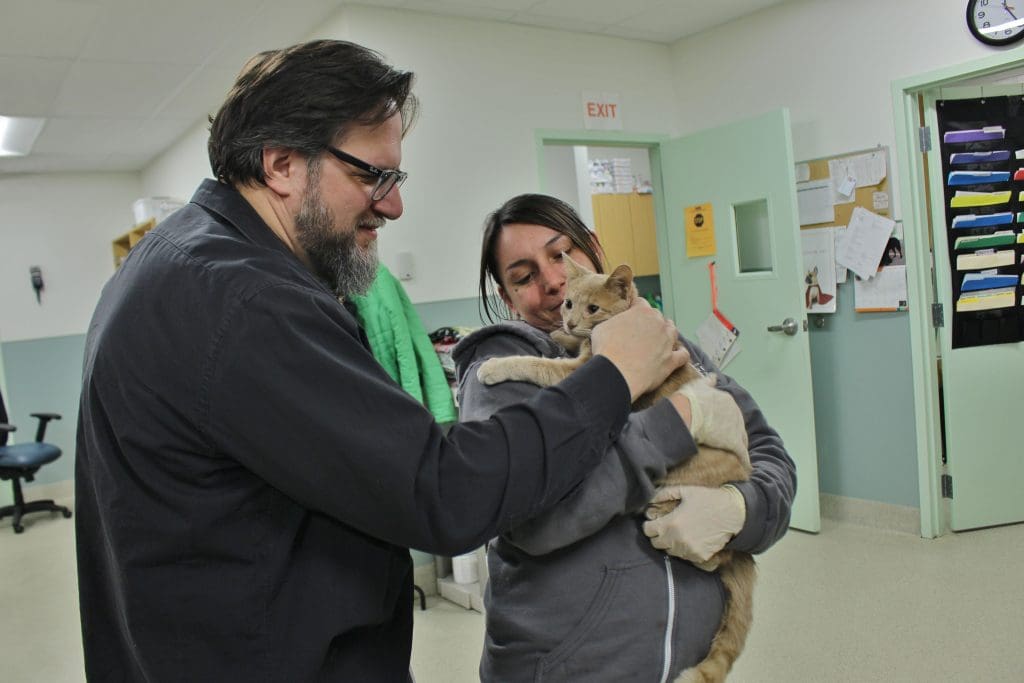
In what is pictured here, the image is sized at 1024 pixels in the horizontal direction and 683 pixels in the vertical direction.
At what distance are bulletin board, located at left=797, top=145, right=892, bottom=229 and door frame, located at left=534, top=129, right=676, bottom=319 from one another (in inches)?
35.2

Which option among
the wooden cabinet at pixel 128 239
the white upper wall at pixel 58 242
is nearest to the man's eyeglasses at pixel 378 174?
the wooden cabinet at pixel 128 239

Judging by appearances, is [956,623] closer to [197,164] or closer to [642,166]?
[642,166]

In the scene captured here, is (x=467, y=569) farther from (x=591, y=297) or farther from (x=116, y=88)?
(x=116, y=88)

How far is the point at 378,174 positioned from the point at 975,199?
3.63 m

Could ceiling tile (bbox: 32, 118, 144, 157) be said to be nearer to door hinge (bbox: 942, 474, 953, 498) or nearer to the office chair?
the office chair

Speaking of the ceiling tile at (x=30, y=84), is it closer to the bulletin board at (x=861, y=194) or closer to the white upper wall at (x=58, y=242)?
the white upper wall at (x=58, y=242)

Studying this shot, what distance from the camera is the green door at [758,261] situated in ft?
12.4

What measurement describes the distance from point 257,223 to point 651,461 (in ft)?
1.88

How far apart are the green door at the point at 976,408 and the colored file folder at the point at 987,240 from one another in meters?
0.06

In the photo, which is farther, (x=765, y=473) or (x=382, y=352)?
(x=382, y=352)

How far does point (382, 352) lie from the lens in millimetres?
3158

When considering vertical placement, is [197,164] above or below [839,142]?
above

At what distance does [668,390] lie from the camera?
3.86ft

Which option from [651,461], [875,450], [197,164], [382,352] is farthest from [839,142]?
[197,164]
